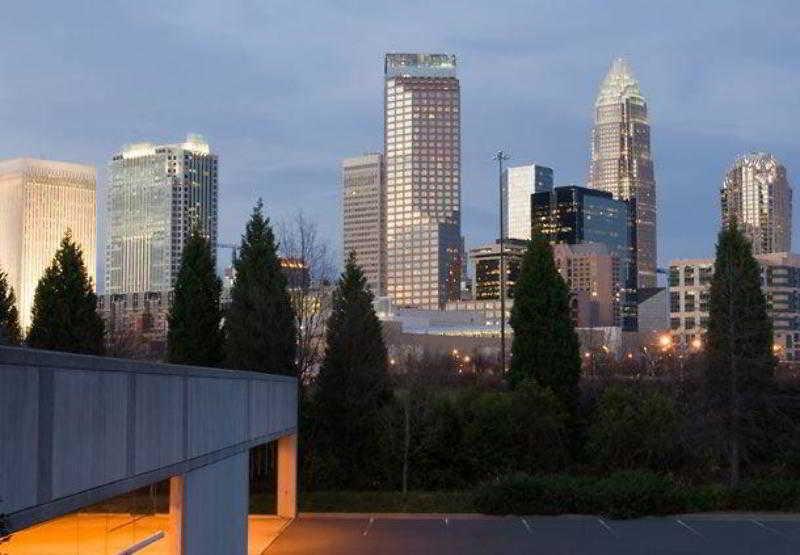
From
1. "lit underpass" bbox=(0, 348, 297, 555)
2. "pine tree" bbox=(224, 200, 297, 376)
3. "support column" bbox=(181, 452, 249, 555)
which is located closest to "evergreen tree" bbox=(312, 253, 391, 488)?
"pine tree" bbox=(224, 200, 297, 376)

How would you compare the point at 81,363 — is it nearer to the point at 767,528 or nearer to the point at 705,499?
the point at 767,528

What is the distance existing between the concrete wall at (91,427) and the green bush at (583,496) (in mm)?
13984

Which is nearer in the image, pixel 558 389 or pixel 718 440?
pixel 718 440

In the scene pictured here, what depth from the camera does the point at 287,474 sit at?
91.8ft

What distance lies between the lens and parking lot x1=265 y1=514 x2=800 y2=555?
77.5 feet

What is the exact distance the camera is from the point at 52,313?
1268 inches

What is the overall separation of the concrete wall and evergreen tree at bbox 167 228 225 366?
56.4 feet

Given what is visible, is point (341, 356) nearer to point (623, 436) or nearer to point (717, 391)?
point (623, 436)

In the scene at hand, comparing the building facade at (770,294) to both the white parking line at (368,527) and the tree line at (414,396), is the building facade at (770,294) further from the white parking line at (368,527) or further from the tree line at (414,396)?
the white parking line at (368,527)

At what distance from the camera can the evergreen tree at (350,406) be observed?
32.5m

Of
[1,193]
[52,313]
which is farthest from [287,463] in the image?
[1,193]

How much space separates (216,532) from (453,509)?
534 inches

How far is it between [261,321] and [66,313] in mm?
5587

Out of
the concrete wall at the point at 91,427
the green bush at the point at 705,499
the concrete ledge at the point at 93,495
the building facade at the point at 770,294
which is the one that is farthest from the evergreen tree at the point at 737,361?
the building facade at the point at 770,294
